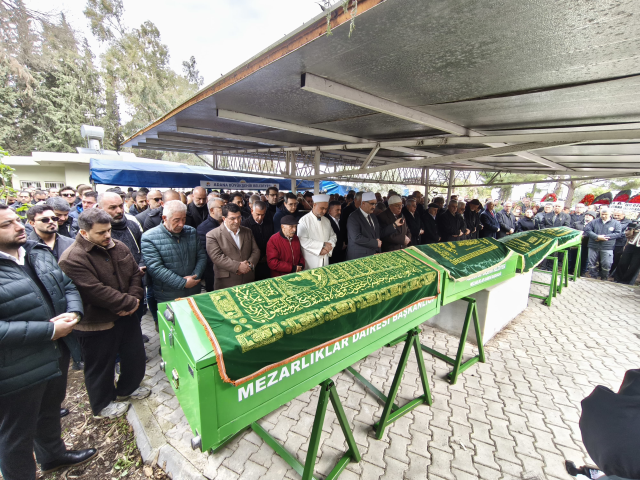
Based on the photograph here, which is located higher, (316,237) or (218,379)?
(316,237)

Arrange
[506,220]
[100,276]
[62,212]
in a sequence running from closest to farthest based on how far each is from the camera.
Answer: [100,276], [62,212], [506,220]

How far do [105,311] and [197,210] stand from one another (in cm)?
243

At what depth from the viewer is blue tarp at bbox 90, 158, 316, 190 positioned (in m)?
5.98

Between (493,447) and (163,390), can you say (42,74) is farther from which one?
(493,447)

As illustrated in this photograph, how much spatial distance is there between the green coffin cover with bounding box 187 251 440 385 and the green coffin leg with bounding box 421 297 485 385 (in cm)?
67

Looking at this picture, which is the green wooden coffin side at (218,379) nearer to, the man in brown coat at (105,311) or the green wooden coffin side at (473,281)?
the man in brown coat at (105,311)

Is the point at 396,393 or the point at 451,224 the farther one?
the point at 451,224

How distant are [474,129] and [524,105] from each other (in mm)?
1211

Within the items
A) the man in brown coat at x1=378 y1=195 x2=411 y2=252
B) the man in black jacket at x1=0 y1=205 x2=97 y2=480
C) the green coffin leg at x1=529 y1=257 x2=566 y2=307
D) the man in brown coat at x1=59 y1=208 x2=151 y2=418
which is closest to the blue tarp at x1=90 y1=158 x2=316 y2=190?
the man in brown coat at x1=59 y1=208 x2=151 y2=418

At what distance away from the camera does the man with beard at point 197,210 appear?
4.24 meters

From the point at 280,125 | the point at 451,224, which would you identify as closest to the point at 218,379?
the point at 280,125

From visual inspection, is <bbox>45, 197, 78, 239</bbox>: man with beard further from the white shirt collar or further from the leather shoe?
the leather shoe

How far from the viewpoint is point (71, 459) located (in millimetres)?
1917

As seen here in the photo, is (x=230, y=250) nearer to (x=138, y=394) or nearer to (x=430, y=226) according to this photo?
(x=138, y=394)
